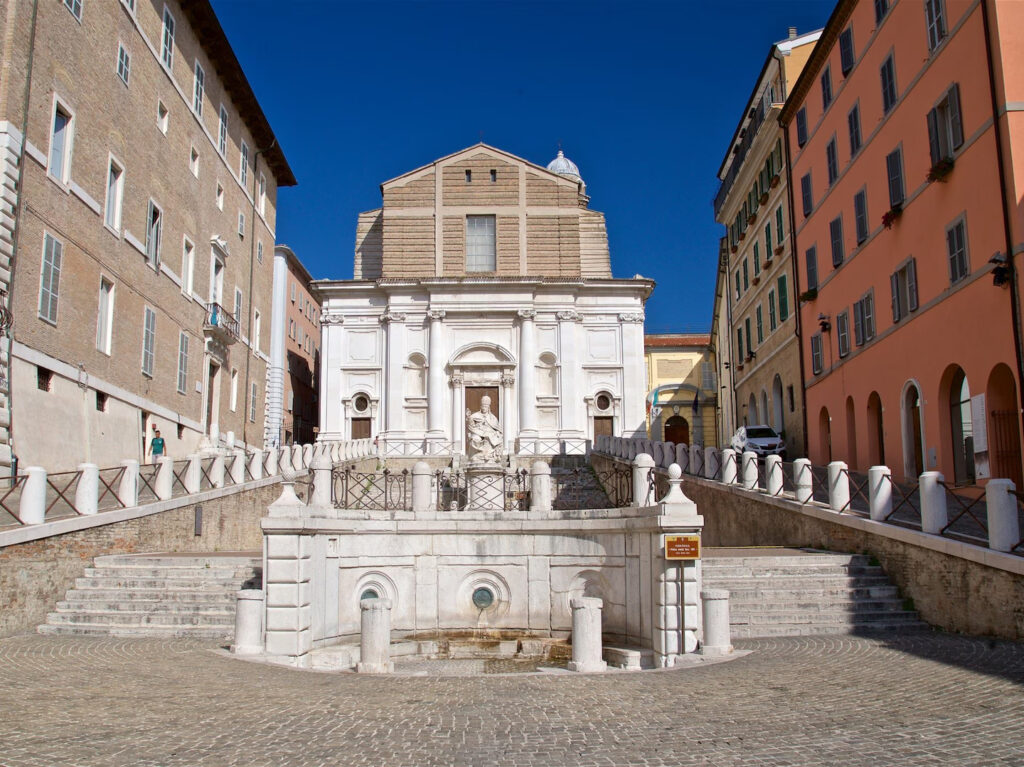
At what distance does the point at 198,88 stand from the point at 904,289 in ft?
82.6

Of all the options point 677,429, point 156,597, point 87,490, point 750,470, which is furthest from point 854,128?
point 677,429

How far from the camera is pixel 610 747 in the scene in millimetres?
7227

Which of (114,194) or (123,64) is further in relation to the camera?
(123,64)

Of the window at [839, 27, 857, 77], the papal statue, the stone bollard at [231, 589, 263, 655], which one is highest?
the window at [839, 27, 857, 77]

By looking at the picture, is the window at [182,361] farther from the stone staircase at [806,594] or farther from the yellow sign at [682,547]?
the yellow sign at [682,547]

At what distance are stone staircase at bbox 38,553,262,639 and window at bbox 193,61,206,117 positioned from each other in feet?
70.8

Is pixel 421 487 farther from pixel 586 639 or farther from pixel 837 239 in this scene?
pixel 837 239

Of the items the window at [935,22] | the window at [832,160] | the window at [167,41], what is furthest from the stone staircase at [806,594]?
the window at [167,41]

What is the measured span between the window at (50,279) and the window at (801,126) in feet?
79.0

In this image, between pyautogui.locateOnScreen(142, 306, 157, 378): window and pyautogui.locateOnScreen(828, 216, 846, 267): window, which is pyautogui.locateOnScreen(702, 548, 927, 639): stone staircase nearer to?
pyautogui.locateOnScreen(828, 216, 846, 267): window

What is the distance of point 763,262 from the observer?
37844 mm

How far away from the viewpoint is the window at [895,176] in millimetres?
23344

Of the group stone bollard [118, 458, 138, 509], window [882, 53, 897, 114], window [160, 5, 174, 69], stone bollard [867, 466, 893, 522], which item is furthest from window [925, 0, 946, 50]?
window [160, 5, 174, 69]

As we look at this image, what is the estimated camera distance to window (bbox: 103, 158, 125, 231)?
83.3 feet
